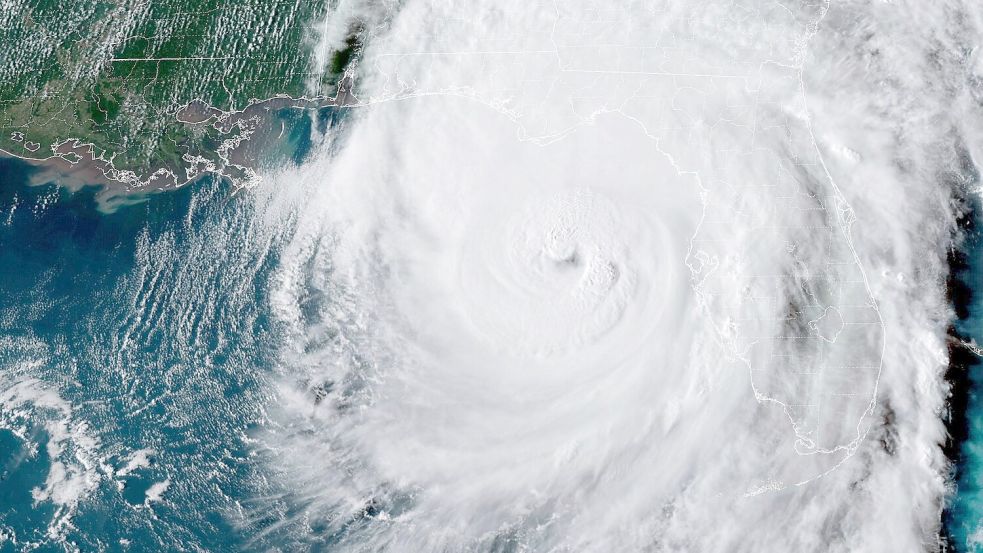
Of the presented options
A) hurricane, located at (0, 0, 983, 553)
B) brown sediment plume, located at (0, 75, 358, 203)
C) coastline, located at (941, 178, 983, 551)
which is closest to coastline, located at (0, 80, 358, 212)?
brown sediment plume, located at (0, 75, 358, 203)

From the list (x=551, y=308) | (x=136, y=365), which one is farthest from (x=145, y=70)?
(x=551, y=308)

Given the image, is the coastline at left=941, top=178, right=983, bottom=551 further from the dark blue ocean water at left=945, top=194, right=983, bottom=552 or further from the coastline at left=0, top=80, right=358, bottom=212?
the coastline at left=0, top=80, right=358, bottom=212

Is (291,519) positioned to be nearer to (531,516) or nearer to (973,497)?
(531,516)

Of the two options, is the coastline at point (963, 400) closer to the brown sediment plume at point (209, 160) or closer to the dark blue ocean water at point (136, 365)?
the brown sediment plume at point (209, 160)

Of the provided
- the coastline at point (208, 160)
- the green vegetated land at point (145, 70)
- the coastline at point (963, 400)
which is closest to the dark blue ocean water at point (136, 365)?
the coastline at point (208, 160)

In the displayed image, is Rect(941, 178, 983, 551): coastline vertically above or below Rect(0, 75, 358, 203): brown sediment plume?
above
